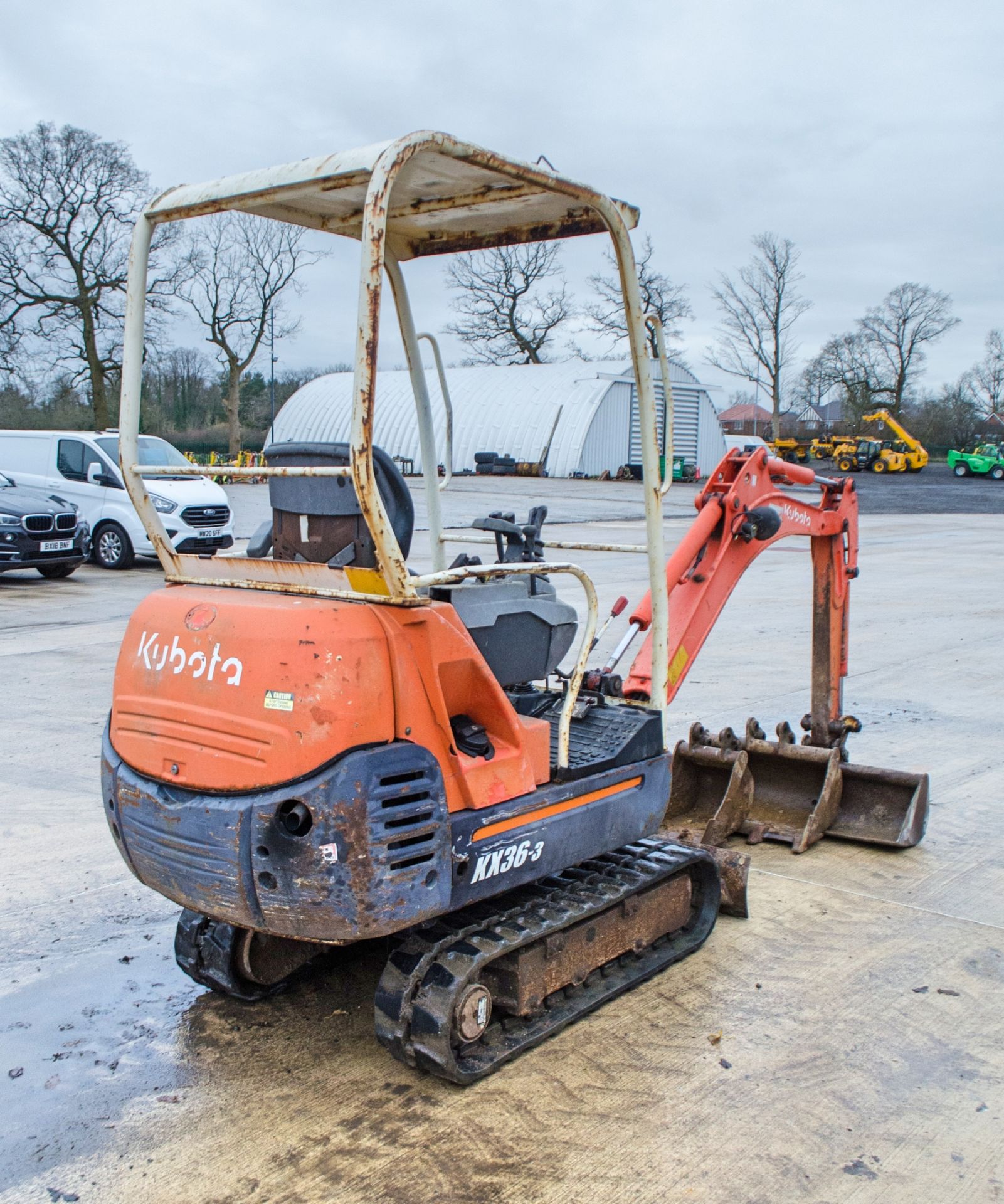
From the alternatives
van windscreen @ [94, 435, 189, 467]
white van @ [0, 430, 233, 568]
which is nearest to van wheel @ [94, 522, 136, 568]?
white van @ [0, 430, 233, 568]

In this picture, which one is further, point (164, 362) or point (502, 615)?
point (164, 362)

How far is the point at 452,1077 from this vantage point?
3.30 metres

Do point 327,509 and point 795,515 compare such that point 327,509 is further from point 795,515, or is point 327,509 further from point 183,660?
point 795,515

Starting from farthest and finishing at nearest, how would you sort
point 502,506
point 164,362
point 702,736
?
1. point 164,362
2. point 502,506
3. point 702,736

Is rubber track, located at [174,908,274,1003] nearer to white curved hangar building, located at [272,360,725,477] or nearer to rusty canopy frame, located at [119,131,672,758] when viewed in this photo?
rusty canopy frame, located at [119,131,672,758]

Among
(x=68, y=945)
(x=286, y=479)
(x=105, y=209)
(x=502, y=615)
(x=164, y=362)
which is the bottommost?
(x=68, y=945)

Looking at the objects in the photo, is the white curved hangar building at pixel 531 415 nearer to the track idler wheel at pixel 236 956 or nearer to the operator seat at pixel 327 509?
the track idler wheel at pixel 236 956

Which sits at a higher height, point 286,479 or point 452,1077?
point 286,479

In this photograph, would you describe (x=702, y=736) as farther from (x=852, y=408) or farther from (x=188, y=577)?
(x=852, y=408)

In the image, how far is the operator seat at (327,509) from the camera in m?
3.28

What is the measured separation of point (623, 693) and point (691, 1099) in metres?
1.68

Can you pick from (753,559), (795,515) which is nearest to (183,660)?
(753,559)

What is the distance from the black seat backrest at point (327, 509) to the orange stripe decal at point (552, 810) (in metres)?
0.83

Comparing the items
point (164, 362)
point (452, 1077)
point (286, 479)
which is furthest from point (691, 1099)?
point (164, 362)
